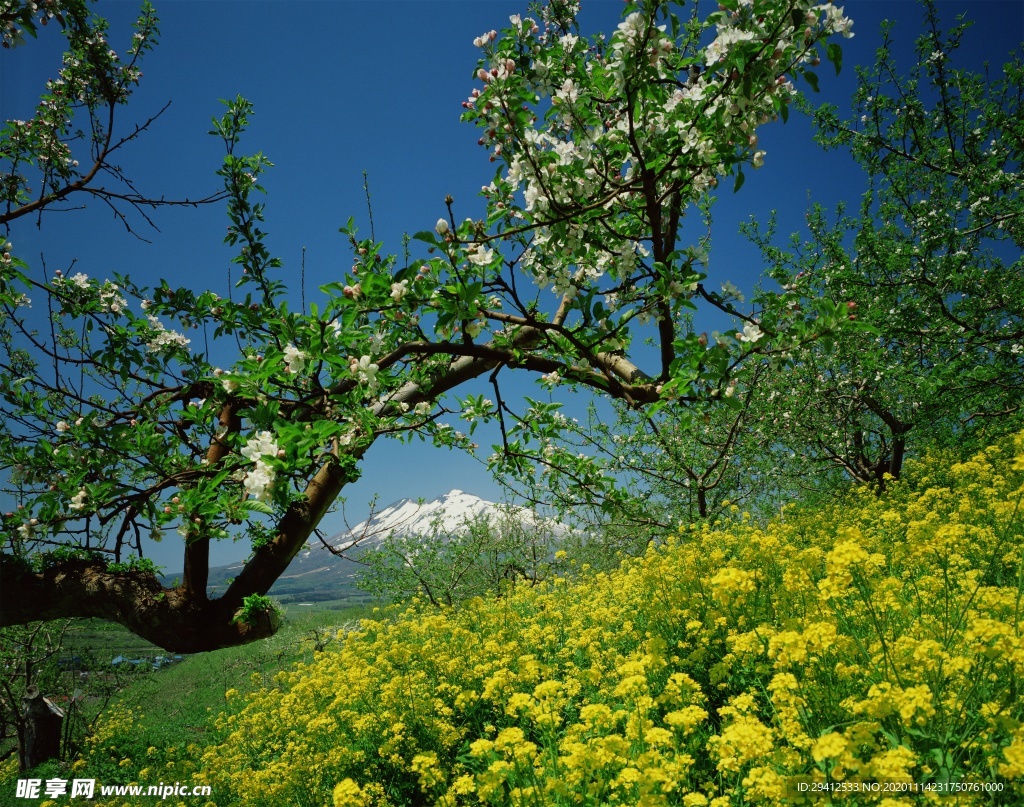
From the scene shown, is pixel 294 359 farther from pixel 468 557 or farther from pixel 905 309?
pixel 468 557

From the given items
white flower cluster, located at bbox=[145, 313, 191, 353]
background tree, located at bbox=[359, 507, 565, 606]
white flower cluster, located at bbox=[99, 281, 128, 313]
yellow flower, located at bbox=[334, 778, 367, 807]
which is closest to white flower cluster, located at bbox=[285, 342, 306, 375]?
white flower cluster, located at bbox=[145, 313, 191, 353]

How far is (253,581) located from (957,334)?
10.1 metres

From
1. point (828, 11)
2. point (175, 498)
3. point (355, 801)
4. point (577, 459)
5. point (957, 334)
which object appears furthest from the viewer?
point (957, 334)

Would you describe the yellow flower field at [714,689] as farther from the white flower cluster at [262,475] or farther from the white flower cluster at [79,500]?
the white flower cluster at [79,500]

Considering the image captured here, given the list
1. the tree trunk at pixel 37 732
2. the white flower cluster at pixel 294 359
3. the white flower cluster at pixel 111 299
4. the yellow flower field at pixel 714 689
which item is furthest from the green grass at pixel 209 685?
the white flower cluster at pixel 294 359

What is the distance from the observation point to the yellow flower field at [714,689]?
209cm

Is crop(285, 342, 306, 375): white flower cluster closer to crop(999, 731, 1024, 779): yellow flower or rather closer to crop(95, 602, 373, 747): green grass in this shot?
crop(999, 731, 1024, 779): yellow flower

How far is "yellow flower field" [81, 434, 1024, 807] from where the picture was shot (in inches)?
82.2

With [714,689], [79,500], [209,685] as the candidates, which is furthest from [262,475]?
[209,685]

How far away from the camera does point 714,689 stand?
12.9 ft

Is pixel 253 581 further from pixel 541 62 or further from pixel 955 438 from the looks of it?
pixel 955 438

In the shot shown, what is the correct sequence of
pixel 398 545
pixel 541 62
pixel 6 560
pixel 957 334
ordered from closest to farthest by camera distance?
1. pixel 541 62
2. pixel 6 560
3. pixel 957 334
4. pixel 398 545

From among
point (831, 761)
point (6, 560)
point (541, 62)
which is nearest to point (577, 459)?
point (831, 761)

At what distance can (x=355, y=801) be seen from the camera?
9.76 feet
